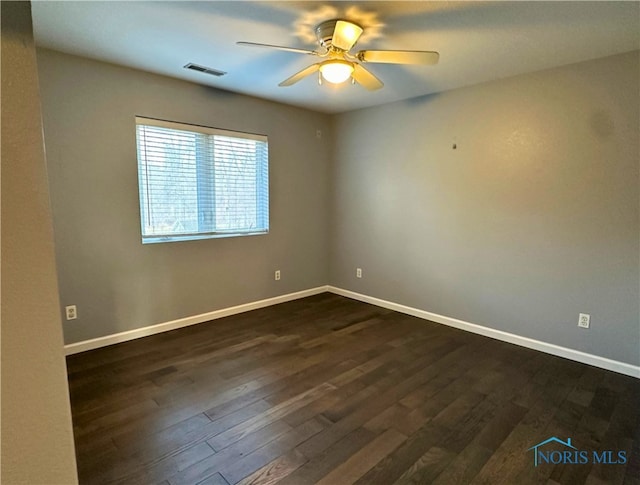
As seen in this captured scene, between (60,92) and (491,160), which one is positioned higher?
(60,92)

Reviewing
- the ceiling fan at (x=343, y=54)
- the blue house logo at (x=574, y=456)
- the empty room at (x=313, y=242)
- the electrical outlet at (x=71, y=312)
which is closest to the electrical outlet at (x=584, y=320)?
the empty room at (x=313, y=242)

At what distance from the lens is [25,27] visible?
68 cm

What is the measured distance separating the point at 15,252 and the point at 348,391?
2202 mm

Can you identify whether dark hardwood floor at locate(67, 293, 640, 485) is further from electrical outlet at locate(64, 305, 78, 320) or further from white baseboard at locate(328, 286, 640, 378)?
electrical outlet at locate(64, 305, 78, 320)

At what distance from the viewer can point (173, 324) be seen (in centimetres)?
354

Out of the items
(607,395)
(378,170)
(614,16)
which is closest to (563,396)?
(607,395)

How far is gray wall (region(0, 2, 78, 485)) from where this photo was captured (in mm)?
668

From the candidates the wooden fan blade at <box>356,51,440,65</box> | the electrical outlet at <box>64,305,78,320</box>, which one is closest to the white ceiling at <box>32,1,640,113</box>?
the wooden fan blade at <box>356,51,440,65</box>

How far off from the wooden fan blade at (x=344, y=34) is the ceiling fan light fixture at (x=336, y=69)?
3.7 inches

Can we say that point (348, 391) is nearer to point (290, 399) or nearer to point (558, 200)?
point (290, 399)

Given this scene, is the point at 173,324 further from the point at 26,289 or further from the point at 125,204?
the point at 26,289

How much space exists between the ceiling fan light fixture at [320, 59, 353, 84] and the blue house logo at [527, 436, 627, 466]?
2.49 m

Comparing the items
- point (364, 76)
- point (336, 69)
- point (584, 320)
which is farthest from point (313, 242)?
point (584, 320)

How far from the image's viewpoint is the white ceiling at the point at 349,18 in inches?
79.7
